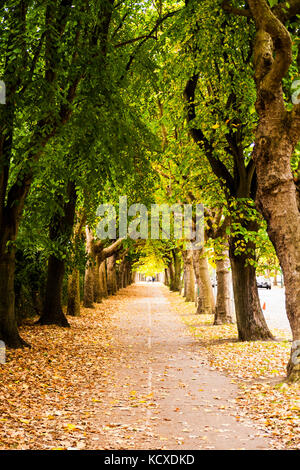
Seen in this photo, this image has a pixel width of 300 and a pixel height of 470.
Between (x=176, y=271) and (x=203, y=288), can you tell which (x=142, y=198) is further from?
(x=176, y=271)

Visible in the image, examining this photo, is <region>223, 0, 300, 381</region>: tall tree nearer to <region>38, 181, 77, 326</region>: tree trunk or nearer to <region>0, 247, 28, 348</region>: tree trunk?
<region>0, 247, 28, 348</region>: tree trunk

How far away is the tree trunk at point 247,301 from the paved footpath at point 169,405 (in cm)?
166

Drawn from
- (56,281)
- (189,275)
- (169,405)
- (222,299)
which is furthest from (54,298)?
(189,275)

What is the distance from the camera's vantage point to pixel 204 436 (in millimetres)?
6195

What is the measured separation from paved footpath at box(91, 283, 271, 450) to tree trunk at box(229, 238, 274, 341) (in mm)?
1656

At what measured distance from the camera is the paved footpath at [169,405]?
602 cm

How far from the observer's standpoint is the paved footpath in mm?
6020

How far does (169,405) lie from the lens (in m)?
7.88

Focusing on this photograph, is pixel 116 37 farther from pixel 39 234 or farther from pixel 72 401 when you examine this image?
pixel 72 401

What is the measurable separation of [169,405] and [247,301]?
6.63 m

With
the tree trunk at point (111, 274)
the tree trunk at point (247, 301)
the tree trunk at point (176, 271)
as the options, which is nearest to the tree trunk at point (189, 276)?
the tree trunk at point (111, 274)

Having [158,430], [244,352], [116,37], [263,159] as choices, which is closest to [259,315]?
[244,352]

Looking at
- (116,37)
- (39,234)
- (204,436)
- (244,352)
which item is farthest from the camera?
(116,37)

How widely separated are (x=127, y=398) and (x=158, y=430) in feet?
6.50
